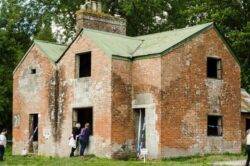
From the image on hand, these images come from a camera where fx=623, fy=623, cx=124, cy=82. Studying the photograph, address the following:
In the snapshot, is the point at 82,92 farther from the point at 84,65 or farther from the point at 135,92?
the point at 135,92

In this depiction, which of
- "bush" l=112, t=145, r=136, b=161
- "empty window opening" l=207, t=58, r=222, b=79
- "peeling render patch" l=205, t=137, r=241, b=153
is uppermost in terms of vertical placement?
"empty window opening" l=207, t=58, r=222, b=79

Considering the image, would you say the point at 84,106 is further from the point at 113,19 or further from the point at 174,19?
the point at 174,19

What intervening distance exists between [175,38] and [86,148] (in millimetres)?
6908

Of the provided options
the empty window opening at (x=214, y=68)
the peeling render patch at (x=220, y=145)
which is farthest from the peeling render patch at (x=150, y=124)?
the empty window opening at (x=214, y=68)

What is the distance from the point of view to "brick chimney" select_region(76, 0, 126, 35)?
33.5 meters

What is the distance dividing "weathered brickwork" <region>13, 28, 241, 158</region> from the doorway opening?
A: 25cm

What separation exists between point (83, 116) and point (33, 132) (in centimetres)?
322

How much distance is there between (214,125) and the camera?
104ft

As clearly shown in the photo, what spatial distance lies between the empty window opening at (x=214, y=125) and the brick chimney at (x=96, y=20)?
7493 mm

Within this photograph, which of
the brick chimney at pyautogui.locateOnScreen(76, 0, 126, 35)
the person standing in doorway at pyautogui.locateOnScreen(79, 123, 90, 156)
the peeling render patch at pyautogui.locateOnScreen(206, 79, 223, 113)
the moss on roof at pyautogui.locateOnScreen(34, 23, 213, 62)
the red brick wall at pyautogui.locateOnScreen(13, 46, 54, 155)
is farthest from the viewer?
the brick chimney at pyautogui.locateOnScreen(76, 0, 126, 35)

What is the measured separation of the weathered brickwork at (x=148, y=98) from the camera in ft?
94.7

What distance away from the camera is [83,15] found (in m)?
33.4

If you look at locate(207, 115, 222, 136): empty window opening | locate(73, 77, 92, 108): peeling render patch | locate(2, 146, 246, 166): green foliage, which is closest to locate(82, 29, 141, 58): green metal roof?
locate(73, 77, 92, 108): peeling render patch

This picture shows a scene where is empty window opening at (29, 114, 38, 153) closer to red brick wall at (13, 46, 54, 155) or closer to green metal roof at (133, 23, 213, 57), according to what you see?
red brick wall at (13, 46, 54, 155)
